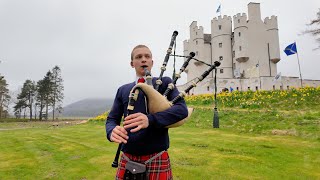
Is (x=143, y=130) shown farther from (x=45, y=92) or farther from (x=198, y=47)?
(x=45, y=92)

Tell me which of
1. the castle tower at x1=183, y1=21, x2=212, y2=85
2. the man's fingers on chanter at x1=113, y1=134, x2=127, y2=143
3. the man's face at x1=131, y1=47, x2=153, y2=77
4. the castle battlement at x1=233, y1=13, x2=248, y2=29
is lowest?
the man's fingers on chanter at x1=113, y1=134, x2=127, y2=143

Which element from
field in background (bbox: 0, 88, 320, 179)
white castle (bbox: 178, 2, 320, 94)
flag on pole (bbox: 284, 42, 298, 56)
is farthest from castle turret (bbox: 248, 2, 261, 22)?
field in background (bbox: 0, 88, 320, 179)

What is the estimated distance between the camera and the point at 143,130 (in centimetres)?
304

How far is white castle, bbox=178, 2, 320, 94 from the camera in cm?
5169

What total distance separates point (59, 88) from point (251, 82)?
62402 millimetres

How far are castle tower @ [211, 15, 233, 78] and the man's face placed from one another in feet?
Result: 194

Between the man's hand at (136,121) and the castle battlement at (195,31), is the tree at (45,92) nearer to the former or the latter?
the castle battlement at (195,31)

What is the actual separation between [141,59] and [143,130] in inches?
38.2

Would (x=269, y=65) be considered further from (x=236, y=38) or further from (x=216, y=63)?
(x=216, y=63)

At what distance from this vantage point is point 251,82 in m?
51.2

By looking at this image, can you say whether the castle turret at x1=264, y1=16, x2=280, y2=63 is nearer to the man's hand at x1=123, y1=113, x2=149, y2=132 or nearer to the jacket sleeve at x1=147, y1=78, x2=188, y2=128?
the jacket sleeve at x1=147, y1=78, x2=188, y2=128

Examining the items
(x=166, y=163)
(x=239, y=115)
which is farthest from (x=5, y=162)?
(x=239, y=115)

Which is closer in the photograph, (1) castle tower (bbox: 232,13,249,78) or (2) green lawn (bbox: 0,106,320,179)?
(2) green lawn (bbox: 0,106,320,179)

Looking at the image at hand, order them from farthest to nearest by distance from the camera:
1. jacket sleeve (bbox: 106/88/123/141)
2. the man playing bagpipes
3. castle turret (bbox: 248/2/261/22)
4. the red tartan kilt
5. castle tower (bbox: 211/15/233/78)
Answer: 1. castle tower (bbox: 211/15/233/78)
2. castle turret (bbox: 248/2/261/22)
3. jacket sleeve (bbox: 106/88/123/141)
4. the red tartan kilt
5. the man playing bagpipes
